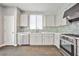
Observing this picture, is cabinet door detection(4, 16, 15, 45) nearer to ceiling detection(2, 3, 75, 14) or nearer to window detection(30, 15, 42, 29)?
ceiling detection(2, 3, 75, 14)

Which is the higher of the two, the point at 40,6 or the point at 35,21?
the point at 40,6

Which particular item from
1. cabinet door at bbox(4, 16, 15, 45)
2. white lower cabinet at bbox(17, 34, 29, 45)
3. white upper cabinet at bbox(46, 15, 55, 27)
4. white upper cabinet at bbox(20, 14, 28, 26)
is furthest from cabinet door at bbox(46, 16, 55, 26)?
cabinet door at bbox(4, 16, 15, 45)

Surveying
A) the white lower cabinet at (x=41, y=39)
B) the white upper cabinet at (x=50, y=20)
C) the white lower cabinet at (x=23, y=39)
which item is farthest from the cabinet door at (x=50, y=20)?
the white lower cabinet at (x=23, y=39)

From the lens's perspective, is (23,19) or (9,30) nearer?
(9,30)

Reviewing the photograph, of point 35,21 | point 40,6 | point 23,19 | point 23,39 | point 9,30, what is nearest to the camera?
point 40,6

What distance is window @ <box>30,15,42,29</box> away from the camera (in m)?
8.12

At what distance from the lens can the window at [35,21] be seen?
26.7ft

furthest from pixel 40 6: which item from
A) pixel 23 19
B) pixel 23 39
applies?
pixel 23 39

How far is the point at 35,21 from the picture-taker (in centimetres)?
816

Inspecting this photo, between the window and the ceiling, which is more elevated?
the ceiling

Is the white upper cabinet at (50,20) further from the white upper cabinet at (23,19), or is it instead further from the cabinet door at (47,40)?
the white upper cabinet at (23,19)

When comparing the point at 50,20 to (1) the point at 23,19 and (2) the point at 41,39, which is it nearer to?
(2) the point at 41,39

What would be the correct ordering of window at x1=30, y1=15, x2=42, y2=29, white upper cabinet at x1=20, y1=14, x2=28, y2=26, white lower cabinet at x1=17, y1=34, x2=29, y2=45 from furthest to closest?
window at x1=30, y1=15, x2=42, y2=29, white upper cabinet at x1=20, y1=14, x2=28, y2=26, white lower cabinet at x1=17, y1=34, x2=29, y2=45

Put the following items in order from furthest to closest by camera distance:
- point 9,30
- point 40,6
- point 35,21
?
point 35,21 → point 9,30 → point 40,6
